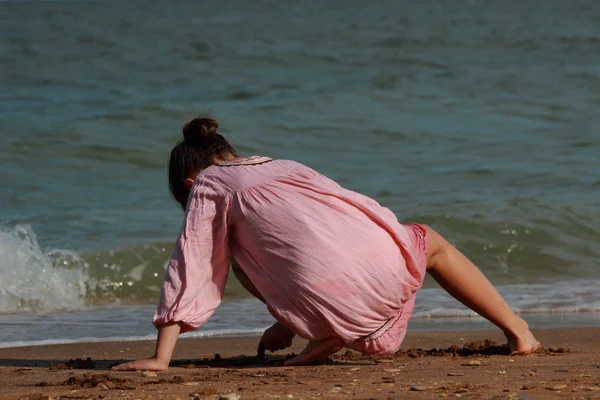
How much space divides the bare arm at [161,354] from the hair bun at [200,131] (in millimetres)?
602

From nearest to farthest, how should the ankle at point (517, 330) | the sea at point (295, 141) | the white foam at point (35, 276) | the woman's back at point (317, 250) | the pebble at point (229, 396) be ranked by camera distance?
the pebble at point (229, 396), the woman's back at point (317, 250), the ankle at point (517, 330), the white foam at point (35, 276), the sea at point (295, 141)

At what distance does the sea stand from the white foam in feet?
0.05

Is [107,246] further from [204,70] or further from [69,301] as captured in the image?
[204,70]

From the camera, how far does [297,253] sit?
3.10 meters

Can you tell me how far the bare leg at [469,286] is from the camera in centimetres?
336

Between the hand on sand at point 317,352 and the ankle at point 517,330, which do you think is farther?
the ankle at point 517,330

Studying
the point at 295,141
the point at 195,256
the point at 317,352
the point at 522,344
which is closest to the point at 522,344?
the point at 522,344

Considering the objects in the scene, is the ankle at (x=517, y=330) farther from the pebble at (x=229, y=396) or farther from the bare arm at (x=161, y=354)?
the pebble at (x=229, y=396)

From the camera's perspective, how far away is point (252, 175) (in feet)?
10.4

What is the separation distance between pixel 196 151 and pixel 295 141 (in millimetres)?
7309

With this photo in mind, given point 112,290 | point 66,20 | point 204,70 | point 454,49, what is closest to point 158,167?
point 112,290

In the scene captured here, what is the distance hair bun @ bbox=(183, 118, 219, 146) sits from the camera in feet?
10.7

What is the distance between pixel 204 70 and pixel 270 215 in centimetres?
1229

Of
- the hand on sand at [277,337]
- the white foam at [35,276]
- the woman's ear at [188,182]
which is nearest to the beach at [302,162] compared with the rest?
the white foam at [35,276]
